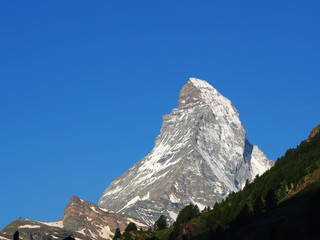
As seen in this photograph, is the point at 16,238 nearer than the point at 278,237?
Yes

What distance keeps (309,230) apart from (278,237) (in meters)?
7.85

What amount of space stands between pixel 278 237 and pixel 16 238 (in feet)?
238

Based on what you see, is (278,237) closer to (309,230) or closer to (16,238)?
(309,230)

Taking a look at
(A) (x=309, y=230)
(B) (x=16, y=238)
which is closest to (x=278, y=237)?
(A) (x=309, y=230)

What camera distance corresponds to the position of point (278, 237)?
7776 inches

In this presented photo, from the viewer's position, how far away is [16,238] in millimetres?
151875

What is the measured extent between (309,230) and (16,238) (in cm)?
7647

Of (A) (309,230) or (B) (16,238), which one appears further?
(A) (309,230)

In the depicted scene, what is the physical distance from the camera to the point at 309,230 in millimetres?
194875
